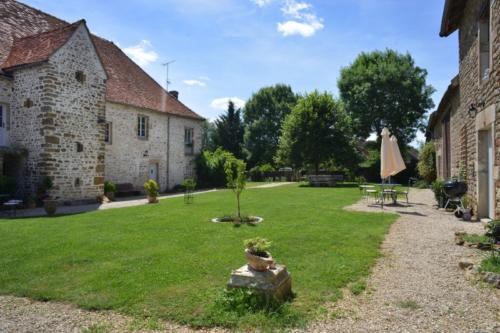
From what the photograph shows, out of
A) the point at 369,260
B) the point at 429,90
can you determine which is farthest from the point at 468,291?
the point at 429,90

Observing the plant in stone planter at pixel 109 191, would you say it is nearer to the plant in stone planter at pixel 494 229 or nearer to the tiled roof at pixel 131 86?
the tiled roof at pixel 131 86

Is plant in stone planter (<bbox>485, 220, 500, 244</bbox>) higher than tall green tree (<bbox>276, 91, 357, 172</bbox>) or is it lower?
lower

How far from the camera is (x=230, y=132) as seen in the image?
41.2 metres

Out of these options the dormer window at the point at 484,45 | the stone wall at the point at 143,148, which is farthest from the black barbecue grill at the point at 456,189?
the stone wall at the point at 143,148

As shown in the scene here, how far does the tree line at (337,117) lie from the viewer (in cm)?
2681

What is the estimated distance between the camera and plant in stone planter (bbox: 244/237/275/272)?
4.20 metres

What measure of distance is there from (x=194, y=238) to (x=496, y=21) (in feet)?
24.2

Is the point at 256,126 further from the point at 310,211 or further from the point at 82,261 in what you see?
the point at 82,261

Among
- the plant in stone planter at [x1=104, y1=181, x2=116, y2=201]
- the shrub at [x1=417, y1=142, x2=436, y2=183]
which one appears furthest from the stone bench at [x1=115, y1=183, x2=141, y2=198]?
the shrub at [x1=417, y1=142, x2=436, y2=183]

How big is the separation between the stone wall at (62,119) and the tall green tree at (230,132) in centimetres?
2536

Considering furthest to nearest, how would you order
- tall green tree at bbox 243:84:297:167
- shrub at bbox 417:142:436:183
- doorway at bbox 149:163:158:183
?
tall green tree at bbox 243:84:297:167
shrub at bbox 417:142:436:183
doorway at bbox 149:163:158:183

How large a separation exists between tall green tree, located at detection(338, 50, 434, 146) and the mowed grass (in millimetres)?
27422

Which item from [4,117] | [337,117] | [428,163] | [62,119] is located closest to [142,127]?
[62,119]

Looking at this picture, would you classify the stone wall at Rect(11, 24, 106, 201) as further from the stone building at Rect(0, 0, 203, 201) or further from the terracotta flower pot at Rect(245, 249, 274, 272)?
the terracotta flower pot at Rect(245, 249, 274, 272)
